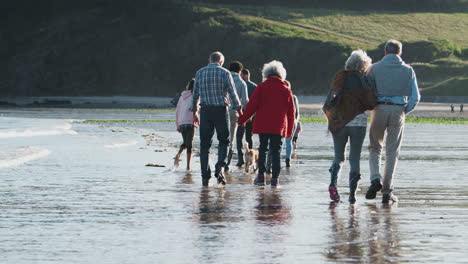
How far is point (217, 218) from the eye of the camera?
10.7 meters

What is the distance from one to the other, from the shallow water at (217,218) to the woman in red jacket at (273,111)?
24.0 inches

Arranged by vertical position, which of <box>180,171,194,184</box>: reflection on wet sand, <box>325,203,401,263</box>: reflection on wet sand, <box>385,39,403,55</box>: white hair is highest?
<box>385,39,403,55</box>: white hair

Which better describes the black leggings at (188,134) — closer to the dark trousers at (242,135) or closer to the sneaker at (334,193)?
the dark trousers at (242,135)

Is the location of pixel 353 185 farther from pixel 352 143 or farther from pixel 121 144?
pixel 121 144

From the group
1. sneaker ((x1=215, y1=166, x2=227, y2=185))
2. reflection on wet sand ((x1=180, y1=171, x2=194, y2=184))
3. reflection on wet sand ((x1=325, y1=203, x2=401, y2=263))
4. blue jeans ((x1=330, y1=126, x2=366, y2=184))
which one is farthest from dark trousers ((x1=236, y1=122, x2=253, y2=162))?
reflection on wet sand ((x1=325, y1=203, x2=401, y2=263))

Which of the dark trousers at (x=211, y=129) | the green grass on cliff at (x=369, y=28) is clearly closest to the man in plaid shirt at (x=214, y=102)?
the dark trousers at (x=211, y=129)

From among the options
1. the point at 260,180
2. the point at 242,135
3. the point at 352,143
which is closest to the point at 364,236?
the point at 352,143

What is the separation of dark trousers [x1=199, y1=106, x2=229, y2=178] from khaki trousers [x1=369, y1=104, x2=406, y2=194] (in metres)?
3.00

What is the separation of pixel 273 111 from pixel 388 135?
2.23 metres

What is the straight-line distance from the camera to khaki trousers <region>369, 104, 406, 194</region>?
12586mm

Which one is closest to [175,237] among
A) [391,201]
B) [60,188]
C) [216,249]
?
[216,249]

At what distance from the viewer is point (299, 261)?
7.98 meters

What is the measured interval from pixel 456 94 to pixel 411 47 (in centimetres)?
3343

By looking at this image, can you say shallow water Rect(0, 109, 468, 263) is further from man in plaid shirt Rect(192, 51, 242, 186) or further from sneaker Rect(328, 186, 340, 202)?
man in plaid shirt Rect(192, 51, 242, 186)
